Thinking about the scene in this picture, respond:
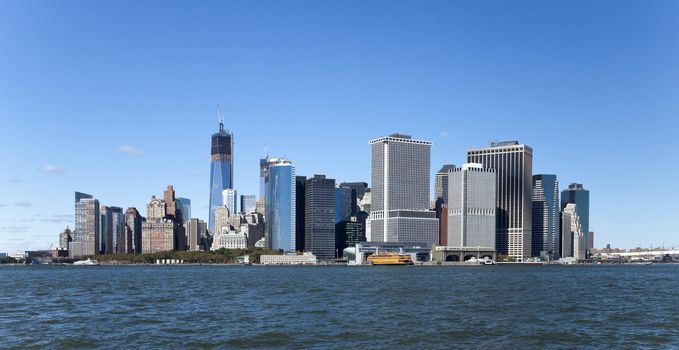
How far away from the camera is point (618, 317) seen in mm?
64062

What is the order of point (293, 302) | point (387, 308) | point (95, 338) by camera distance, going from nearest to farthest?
1. point (95, 338)
2. point (387, 308)
3. point (293, 302)

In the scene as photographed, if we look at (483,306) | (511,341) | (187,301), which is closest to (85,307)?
(187,301)

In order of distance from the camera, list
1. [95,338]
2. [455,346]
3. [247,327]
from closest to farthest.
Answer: [455,346] → [95,338] → [247,327]

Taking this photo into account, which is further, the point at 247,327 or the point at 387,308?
the point at 387,308

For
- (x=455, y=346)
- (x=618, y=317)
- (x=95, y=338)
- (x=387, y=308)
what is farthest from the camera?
(x=387, y=308)

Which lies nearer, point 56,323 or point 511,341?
point 511,341

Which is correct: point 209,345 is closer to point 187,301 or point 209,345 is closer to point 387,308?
point 387,308

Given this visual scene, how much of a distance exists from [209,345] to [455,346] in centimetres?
1589

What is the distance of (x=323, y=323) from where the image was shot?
58281 mm

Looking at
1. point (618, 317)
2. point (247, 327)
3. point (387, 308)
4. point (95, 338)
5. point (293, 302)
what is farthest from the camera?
point (293, 302)

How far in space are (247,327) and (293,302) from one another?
24978 millimetres

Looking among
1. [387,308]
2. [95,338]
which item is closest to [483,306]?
[387,308]

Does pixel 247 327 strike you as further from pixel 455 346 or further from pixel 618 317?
pixel 618 317

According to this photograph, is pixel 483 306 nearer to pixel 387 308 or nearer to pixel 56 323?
pixel 387 308
